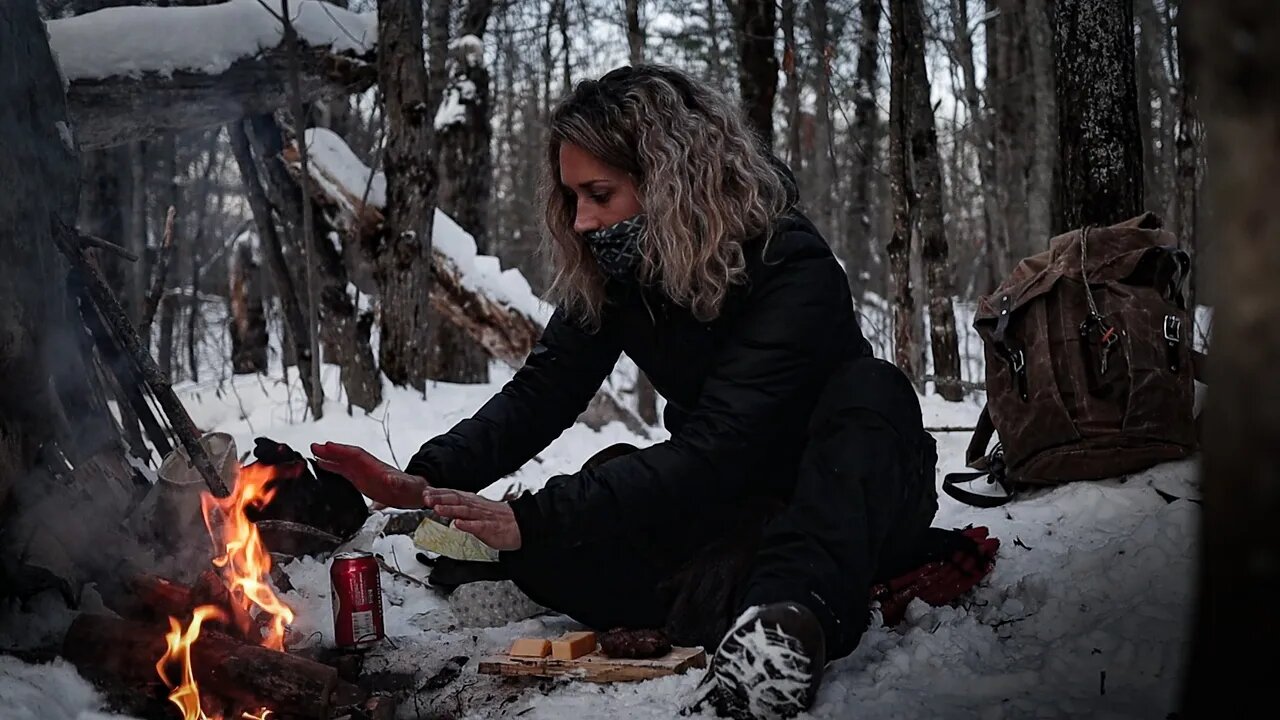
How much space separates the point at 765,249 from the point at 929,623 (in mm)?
1044

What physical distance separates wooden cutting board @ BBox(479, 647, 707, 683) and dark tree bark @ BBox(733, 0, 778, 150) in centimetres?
494

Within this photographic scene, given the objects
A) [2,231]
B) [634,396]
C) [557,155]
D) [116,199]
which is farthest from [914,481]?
[634,396]

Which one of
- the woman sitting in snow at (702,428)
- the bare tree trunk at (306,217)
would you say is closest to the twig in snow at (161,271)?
the bare tree trunk at (306,217)

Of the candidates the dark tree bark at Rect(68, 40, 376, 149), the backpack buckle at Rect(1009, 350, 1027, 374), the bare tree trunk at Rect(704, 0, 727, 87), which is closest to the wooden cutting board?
the backpack buckle at Rect(1009, 350, 1027, 374)

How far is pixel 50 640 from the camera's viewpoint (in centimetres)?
251

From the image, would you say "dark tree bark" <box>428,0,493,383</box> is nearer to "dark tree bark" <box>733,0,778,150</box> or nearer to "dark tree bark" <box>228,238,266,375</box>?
"dark tree bark" <box>733,0,778,150</box>

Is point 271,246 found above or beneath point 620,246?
beneath

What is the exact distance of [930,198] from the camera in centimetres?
669

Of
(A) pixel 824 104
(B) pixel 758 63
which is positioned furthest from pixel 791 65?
(A) pixel 824 104

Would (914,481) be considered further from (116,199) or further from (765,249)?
(116,199)

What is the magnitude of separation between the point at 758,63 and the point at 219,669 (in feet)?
18.3

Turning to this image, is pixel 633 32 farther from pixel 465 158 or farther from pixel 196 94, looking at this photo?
pixel 196 94

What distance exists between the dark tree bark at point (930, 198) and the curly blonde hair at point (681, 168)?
13.7 feet

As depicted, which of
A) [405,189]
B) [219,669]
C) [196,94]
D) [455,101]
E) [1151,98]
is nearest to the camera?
[219,669]
